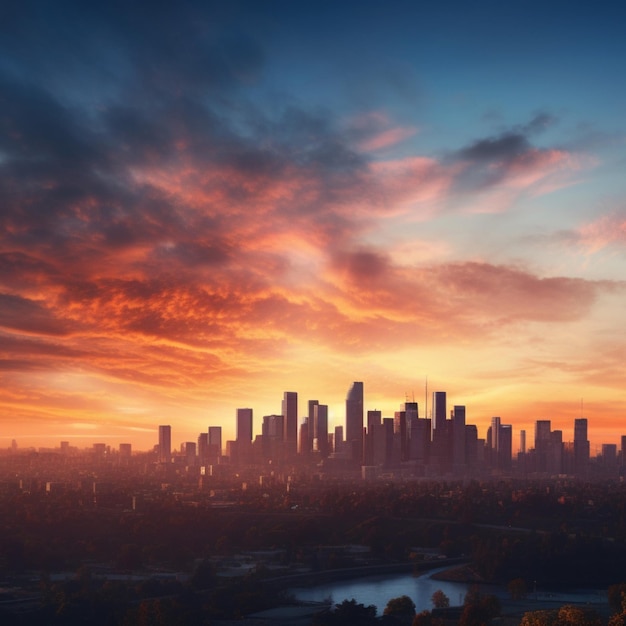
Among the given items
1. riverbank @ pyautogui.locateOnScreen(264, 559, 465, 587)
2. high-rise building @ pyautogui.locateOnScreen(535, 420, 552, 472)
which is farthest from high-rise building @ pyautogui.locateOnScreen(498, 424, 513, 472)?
riverbank @ pyautogui.locateOnScreen(264, 559, 465, 587)

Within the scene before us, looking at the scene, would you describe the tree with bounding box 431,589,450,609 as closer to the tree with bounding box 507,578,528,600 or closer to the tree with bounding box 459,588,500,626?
the tree with bounding box 459,588,500,626

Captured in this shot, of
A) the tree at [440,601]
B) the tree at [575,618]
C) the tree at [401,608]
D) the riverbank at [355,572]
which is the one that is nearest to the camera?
the tree at [575,618]

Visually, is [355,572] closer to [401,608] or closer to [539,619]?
[401,608]

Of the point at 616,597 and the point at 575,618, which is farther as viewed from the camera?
the point at 616,597

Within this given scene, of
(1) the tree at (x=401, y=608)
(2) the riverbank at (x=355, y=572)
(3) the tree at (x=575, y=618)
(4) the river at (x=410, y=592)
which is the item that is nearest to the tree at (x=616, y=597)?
(4) the river at (x=410, y=592)

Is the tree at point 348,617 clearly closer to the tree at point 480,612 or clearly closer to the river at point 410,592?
the tree at point 480,612

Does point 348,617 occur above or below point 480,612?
below

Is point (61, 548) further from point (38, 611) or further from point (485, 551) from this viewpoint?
point (485, 551)

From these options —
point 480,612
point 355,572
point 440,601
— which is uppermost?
point 480,612

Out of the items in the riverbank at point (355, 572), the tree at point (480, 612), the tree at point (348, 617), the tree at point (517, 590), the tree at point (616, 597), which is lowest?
the riverbank at point (355, 572)

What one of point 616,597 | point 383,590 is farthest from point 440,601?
point 383,590

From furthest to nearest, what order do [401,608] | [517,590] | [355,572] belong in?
[355,572]
[517,590]
[401,608]
